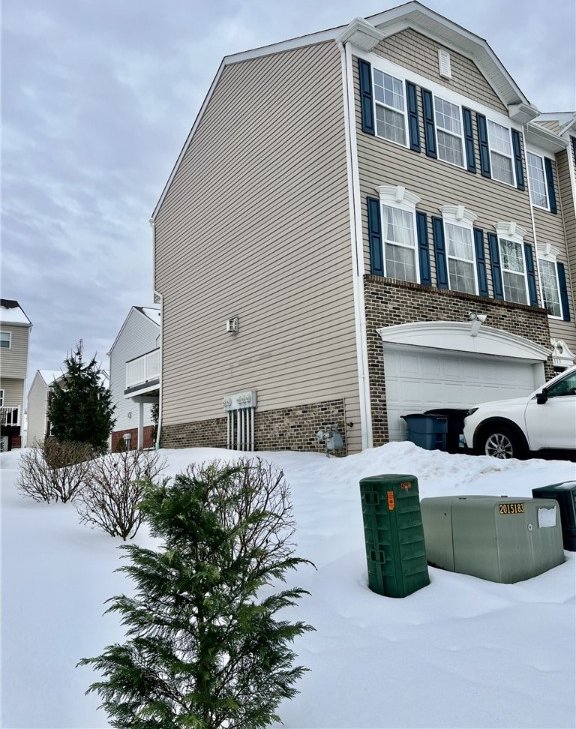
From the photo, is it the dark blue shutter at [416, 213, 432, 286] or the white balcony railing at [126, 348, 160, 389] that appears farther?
the white balcony railing at [126, 348, 160, 389]

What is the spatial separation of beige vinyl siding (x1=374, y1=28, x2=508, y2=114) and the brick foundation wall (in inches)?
697

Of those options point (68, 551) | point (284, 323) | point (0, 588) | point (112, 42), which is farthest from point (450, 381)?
point (112, 42)

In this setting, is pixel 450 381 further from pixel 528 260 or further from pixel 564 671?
pixel 564 671

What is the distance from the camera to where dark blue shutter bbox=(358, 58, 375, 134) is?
11.8 m

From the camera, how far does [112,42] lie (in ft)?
46.7

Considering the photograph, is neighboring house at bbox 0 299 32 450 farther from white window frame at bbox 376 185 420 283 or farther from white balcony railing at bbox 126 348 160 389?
white window frame at bbox 376 185 420 283

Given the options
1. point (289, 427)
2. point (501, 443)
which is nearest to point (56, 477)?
point (289, 427)

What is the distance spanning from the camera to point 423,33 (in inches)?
529

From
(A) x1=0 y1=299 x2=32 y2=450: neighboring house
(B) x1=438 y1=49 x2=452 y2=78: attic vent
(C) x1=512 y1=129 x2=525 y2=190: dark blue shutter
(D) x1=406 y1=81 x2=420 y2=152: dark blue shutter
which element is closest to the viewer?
(D) x1=406 y1=81 x2=420 y2=152: dark blue shutter

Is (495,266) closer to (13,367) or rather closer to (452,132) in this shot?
(452,132)

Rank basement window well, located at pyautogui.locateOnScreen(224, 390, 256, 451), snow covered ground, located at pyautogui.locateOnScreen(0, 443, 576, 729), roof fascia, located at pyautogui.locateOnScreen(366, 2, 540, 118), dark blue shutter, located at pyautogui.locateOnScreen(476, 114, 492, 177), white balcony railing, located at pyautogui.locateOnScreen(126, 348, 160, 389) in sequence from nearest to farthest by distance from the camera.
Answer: snow covered ground, located at pyautogui.locateOnScreen(0, 443, 576, 729)
roof fascia, located at pyautogui.locateOnScreen(366, 2, 540, 118)
basement window well, located at pyautogui.locateOnScreen(224, 390, 256, 451)
dark blue shutter, located at pyautogui.locateOnScreen(476, 114, 492, 177)
white balcony railing, located at pyautogui.locateOnScreen(126, 348, 160, 389)

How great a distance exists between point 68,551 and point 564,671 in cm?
420

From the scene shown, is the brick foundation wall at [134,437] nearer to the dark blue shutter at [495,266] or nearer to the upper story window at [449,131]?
the dark blue shutter at [495,266]

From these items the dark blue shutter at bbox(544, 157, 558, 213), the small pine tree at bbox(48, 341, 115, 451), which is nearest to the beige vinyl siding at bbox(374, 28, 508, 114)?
the dark blue shutter at bbox(544, 157, 558, 213)
